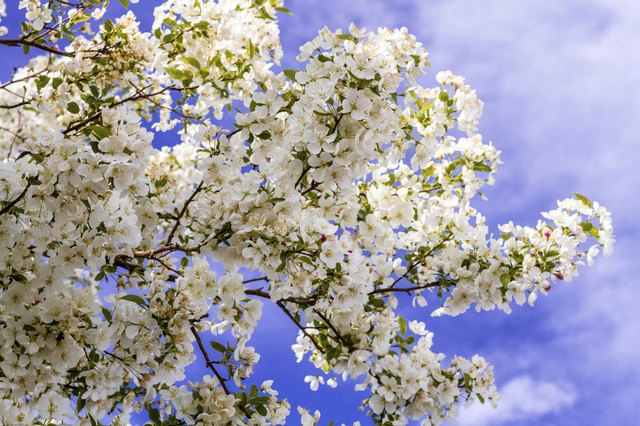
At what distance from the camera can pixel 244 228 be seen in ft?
10.6

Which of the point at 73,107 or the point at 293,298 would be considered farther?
the point at 293,298

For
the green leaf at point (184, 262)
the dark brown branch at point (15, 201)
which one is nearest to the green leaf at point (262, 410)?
the green leaf at point (184, 262)

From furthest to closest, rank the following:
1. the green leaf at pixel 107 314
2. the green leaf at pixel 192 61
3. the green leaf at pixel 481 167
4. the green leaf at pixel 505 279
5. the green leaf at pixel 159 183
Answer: the green leaf at pixel 481 167, the green leaf at pixel 192 61, the green leaf at pixel 159 183, the green leaf at pixel 505 279, the green leaf at pixel 107 314

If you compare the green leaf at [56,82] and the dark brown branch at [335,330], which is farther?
the green leaf at [56,82]

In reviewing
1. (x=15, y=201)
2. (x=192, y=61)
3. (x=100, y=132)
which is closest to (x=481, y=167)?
(x=192, y=61)

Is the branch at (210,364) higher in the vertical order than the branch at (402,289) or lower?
lower

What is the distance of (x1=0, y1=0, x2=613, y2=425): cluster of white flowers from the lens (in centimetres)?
321

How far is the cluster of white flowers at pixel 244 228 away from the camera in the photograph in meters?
3.21

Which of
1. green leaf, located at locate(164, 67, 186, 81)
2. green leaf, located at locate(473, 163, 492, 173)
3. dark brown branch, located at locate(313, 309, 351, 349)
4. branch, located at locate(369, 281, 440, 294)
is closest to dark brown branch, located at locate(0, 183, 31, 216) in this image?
green leaf, located at locate(164, 67, 186, 81)

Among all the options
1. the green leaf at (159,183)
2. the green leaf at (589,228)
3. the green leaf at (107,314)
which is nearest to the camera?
the green leaf at (107,314)

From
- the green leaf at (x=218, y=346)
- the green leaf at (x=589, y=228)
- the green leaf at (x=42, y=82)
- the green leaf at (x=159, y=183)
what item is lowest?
the green leaf at (x=218, y=346)

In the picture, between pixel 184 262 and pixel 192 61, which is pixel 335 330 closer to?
pixel 184 262

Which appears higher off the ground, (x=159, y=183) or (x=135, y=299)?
(x=159, y=183)

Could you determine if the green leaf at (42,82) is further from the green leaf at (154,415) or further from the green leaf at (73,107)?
the green leaf at (154,415)
